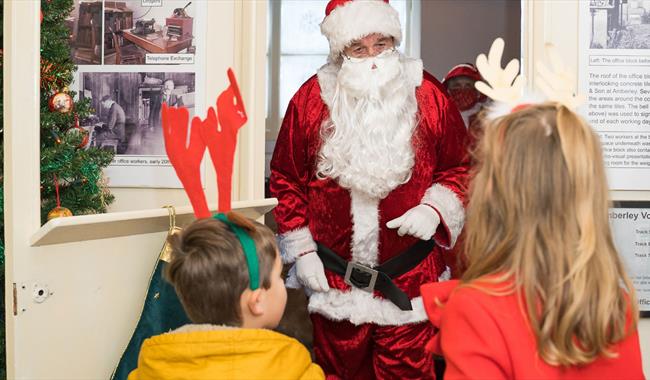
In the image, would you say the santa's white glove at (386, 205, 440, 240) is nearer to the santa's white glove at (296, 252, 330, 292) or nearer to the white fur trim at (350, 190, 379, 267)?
the white fur trim at (350, 190, 379, 267)

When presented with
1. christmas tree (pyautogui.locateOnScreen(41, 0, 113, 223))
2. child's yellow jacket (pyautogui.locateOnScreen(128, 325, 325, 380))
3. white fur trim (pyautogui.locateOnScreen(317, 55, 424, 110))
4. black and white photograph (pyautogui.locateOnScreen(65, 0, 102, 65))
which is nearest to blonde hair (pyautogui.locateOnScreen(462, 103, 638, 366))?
child's yellow jacket (pyautogui.locateOnScreen(128, 325, 325, 380))

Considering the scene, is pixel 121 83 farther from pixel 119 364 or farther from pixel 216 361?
pixel 216 361

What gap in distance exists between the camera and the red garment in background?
1.31m

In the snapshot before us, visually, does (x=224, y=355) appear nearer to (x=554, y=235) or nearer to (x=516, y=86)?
(x=554, y=235)

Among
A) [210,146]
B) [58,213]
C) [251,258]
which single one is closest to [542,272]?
[251,258]

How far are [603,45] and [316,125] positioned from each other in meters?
1.14

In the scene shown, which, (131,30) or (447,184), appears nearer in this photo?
(447,184)

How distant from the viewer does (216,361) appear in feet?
4.71

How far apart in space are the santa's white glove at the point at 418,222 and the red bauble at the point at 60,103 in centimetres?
104

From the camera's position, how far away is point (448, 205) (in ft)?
8.01

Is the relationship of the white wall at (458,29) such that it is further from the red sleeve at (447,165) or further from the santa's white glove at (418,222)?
the santa's white glove at (418,222)

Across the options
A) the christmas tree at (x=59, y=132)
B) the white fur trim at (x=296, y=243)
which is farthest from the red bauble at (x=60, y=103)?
the white fur trim at (x=296, y=243)

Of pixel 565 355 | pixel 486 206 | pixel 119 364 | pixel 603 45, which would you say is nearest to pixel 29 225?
pixel 119 364

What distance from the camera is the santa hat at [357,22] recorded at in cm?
254
